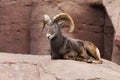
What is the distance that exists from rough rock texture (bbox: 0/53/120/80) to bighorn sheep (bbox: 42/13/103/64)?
418mm

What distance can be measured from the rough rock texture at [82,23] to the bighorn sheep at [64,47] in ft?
18.8

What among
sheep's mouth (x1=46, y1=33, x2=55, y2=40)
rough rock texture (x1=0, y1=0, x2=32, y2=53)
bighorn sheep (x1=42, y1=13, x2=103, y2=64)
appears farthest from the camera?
rough rock texture (x1=0, y1=0, x2=32, y2=53)

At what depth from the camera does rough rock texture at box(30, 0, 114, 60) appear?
13.7m

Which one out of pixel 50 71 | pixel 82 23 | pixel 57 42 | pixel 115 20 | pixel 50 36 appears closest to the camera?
pixel 50 71

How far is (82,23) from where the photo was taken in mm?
13766

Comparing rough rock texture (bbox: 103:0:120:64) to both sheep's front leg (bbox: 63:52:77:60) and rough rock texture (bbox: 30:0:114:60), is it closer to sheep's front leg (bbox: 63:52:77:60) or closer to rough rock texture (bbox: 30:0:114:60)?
rough rock texture (bbox: 30:0:114:60)

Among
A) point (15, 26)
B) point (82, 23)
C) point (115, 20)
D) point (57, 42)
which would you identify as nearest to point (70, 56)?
point (57, 42)

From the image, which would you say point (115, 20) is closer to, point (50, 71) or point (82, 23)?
point (82, 23)

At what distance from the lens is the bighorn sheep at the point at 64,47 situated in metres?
7.42

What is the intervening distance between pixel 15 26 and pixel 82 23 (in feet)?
8.42

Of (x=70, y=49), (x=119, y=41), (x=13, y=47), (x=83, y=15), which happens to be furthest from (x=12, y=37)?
(x=70, y=49)

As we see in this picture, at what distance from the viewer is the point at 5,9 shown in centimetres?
1476

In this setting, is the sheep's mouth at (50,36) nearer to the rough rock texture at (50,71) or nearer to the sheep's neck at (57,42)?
the sheep's neck at (57,42)

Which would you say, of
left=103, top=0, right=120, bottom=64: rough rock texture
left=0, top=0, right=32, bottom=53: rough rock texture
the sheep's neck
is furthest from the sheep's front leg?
left=0, top=0, right=32, bottom=53: rough rock texture
